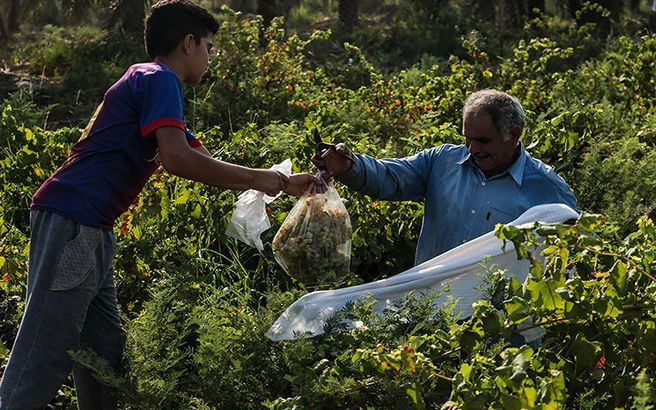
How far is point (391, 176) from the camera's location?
13.0 ft

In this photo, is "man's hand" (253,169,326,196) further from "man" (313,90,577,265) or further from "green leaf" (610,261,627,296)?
"green leaf" (610,261,627,296)

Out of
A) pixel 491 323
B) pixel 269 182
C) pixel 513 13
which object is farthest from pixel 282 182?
pixel 513 13

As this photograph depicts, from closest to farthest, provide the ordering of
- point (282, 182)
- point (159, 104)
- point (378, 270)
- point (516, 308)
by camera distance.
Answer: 1. point (516, 308)
2. point (159, 104)
3. point (282, 182)
4. point (378, 270)

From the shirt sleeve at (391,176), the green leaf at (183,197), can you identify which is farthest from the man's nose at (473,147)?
the green leaf at (183,197)

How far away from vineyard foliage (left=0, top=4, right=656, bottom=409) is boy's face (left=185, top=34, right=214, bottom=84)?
770 mm

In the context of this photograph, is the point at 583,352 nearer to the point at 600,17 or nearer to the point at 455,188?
the point at 455,188

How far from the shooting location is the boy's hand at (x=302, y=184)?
3488mm

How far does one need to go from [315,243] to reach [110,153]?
900 millimetres

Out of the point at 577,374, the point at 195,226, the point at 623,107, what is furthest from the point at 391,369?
the point at 623,107

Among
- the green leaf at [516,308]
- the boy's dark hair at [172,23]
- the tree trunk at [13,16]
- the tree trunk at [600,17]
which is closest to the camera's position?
the green leaf at [516,308]

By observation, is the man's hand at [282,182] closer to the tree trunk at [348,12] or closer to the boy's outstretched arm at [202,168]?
the boy's outstretched arm at [202,168]

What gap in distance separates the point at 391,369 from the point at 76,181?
1203 millimetres

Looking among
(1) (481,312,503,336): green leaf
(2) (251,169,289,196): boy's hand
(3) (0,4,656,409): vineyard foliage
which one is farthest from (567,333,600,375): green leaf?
(2) (251,169,289,196): boy's hand

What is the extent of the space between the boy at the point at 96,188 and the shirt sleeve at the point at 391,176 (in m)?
0.73
